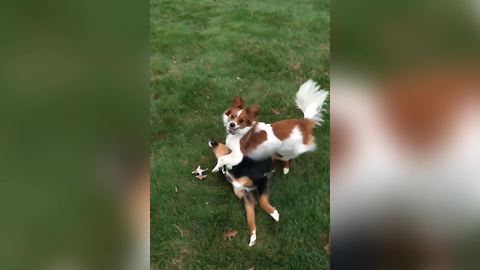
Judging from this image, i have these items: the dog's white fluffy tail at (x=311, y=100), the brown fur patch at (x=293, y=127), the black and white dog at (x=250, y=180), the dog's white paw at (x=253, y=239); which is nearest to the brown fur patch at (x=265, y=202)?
the black and white dog at (x=250, y=180)

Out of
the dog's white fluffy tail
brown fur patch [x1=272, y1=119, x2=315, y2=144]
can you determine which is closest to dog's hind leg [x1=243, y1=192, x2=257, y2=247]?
brown fur patch [x1=272, y1=119, x2=315, y2=144]

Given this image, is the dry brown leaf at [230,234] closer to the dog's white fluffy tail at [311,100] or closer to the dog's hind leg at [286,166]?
the dog's hind leg at [286,166]

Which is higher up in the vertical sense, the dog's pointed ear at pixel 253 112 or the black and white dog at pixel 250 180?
the dog's pointed ear at pixel 253 112

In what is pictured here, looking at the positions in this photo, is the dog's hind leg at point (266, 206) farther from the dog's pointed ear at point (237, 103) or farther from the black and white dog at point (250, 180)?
the dog's pointed ear at point (237, 103)

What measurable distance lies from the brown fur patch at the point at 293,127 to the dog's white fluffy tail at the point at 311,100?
0.9 inches

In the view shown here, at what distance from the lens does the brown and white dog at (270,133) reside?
1.46m

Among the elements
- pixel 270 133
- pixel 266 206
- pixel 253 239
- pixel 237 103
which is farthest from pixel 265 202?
pixel 237 103

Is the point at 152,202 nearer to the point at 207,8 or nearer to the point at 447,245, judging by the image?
the point at 207,8

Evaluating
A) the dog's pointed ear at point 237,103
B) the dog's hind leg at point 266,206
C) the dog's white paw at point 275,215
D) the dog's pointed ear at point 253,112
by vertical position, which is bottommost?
the dog's white paw at point 275,215

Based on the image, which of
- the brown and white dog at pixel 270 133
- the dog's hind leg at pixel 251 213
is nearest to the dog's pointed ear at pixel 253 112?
the brown and white dog at pixel 270 133

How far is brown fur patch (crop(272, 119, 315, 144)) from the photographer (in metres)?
1.49

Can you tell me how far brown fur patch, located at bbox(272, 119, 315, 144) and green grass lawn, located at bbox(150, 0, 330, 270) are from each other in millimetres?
33

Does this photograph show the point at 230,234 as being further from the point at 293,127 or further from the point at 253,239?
the point at 293,127

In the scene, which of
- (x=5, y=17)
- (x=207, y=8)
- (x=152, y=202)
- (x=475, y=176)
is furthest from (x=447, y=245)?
(x=5, y=17)
